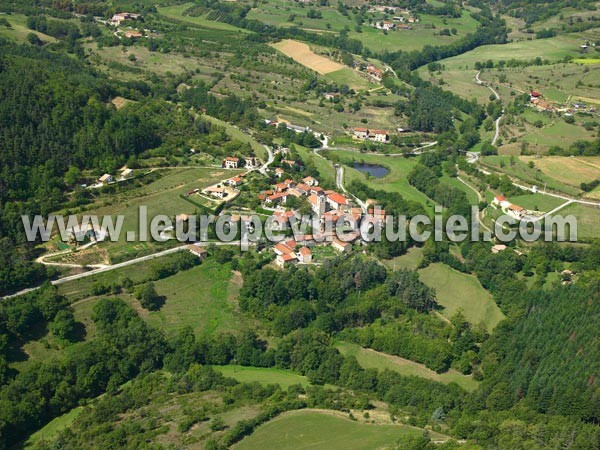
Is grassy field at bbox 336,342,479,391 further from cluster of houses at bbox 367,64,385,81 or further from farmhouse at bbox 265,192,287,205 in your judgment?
cluster of houses at bbox 367,64,385,81

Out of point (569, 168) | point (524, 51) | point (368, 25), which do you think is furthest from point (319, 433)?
point (368, 25)

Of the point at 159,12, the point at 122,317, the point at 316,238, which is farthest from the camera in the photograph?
the point at 159,12

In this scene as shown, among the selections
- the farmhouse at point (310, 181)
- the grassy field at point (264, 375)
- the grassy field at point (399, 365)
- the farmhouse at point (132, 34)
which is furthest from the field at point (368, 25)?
the grassy field at point (264, 375)

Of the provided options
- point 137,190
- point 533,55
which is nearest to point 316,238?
point 137,190

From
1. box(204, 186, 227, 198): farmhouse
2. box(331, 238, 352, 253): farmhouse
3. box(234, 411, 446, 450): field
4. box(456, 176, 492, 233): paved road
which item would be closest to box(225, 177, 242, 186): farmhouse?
box(204, 186, 227, 198): farmhouse

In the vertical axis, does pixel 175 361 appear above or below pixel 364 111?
below

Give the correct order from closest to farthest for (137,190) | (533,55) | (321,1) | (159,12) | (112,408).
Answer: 1. (112,408)
2. (137,190)
3. (533,55)
4. (159,12)
5. (321,1)

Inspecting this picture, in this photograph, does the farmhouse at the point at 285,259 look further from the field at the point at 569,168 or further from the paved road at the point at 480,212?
the field at the point at 569,168

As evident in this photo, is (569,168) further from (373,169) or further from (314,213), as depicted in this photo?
(314,213)

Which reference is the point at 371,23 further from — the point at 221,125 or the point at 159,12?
the point at 221,125
